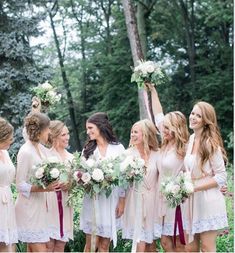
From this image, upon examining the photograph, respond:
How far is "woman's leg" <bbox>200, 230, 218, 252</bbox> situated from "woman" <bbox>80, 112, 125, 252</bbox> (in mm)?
826

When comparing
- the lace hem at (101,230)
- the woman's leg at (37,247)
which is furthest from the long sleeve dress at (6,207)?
the lace hem at (101,230)

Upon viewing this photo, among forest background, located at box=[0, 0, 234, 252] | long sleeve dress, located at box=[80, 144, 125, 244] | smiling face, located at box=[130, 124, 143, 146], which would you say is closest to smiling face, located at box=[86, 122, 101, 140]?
long sleeve dress, located at box=[80, 144, 125, 244]

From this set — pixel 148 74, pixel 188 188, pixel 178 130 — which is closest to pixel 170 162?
pixel 178 130

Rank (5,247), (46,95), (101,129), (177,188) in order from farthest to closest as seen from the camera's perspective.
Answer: (46,95), (101,129), (5,247), (177,188)

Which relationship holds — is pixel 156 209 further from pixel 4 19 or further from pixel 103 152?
Result: pixel 4 19

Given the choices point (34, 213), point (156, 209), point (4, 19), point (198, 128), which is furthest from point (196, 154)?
point (4, 19)

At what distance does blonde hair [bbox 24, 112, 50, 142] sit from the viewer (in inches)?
189

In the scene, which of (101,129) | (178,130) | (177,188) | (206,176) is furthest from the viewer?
(101,129)

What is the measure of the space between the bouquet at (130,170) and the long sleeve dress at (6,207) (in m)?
0.97

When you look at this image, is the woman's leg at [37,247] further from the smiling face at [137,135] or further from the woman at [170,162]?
the smiling face at [137,135]

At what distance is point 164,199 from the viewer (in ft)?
16.7

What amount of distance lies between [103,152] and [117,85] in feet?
49.4

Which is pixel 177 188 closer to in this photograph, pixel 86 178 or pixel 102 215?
pixel 86 178

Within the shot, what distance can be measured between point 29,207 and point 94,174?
0.75 metres
